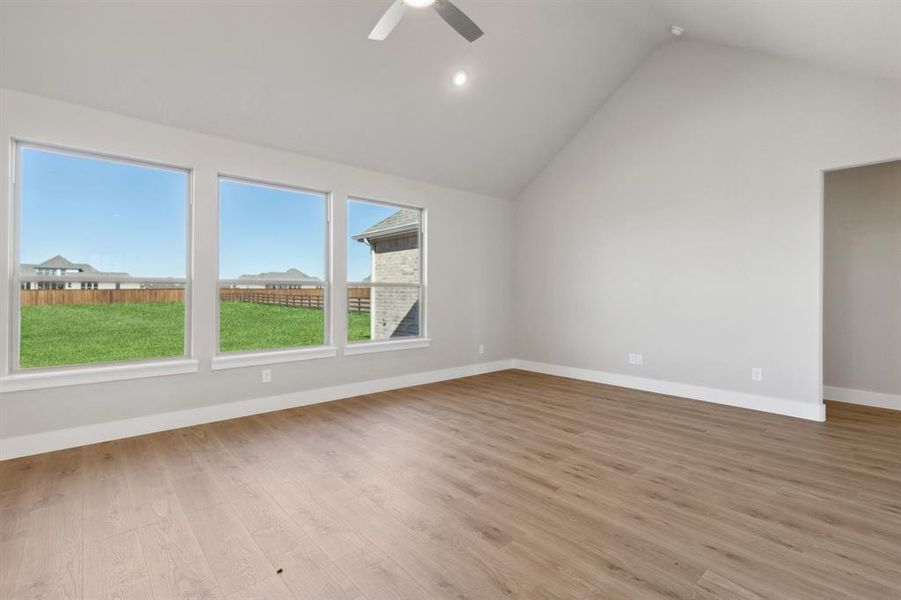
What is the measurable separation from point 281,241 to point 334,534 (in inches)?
127

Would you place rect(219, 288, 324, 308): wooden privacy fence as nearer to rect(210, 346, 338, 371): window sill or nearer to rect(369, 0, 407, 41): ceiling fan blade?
rect(210, 346, 338, 371): window sill

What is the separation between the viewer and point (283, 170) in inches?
165

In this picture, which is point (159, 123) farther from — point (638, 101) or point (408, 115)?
point (638, 101)

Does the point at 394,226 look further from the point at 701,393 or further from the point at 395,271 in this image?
the point at 701,393

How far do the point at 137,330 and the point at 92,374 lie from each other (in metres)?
0.50

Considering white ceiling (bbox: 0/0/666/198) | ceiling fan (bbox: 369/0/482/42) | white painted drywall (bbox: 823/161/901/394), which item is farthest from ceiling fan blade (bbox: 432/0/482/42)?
white painted drywall (bbox: 823/161/901/394)

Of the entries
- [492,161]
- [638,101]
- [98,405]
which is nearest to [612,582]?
[98,405]

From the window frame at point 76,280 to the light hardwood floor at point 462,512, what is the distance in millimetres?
544

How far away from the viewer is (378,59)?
3631mm

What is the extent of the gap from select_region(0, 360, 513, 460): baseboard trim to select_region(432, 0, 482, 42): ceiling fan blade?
11.7 ft

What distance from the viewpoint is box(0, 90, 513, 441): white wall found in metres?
3.02

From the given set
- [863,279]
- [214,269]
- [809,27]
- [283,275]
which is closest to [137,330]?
[214,269]

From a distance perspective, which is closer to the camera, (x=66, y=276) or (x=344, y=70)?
(x=66, y=276)

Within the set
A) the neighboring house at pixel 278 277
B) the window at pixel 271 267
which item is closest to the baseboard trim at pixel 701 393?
the window at pixel 271 267
